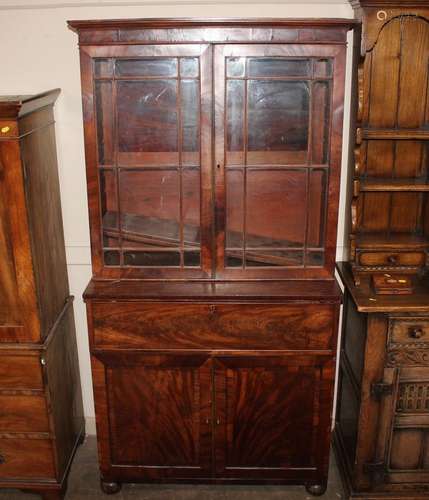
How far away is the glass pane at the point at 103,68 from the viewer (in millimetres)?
2025

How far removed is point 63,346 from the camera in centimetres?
243

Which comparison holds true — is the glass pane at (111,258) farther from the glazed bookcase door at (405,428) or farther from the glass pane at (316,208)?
the glazed bookcase door at (405,428)

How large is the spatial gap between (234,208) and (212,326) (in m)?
0.45

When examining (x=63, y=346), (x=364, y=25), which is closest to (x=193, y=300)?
(x=63, y=346)

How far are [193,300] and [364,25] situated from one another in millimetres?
1159

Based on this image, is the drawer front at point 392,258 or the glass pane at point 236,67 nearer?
the glass pane at point 236,67

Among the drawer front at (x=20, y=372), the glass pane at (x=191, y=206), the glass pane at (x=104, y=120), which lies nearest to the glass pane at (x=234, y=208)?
the glass pane at (x=191, y=206)

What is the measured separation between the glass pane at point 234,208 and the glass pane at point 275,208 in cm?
3

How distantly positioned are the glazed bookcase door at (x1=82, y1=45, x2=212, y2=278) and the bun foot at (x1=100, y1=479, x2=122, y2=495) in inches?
35.7

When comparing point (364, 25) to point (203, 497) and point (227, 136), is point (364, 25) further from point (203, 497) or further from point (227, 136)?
point (203, 497)

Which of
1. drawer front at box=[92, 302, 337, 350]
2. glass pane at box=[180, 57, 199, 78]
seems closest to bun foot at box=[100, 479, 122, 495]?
drawer front at box=[92, 302, 337, 350]

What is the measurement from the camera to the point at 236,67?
2012 mm

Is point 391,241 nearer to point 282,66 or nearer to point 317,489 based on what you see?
point 282,66

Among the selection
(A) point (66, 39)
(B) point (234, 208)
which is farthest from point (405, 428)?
(A) point (66, 39)
